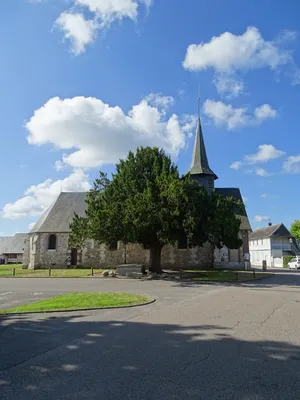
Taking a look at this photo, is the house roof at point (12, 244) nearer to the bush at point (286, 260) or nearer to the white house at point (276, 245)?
the white house at point (276, 245)

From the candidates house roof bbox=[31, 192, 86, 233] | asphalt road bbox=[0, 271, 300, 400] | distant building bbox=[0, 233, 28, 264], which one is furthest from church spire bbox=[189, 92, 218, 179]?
distant building bbox=[0, 233, 28, 264]

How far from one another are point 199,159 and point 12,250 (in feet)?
165

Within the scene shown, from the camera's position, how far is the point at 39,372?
4969mm

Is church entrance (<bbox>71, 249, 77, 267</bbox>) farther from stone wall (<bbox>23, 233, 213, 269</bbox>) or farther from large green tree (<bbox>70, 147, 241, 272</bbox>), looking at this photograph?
large green tree (<bbox>70, 147, 241, 272</bbox>)

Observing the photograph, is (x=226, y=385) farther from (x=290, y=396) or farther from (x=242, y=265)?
(x=242, y=265)

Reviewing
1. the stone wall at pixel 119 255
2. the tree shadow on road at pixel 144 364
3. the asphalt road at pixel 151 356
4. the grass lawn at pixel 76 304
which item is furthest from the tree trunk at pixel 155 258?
the tree shadow on road at pixel 144 364

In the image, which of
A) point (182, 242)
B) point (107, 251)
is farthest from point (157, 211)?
point (107, 251)

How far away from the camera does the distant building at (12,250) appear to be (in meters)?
73.1

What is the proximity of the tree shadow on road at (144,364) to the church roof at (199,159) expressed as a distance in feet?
116

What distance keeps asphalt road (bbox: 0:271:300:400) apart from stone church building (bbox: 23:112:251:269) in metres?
29.5

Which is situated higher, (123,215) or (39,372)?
(123,215)

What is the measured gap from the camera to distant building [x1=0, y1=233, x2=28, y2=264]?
73.1 metres

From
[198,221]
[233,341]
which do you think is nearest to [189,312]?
[233,341]

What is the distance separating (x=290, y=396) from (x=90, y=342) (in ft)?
12.8
